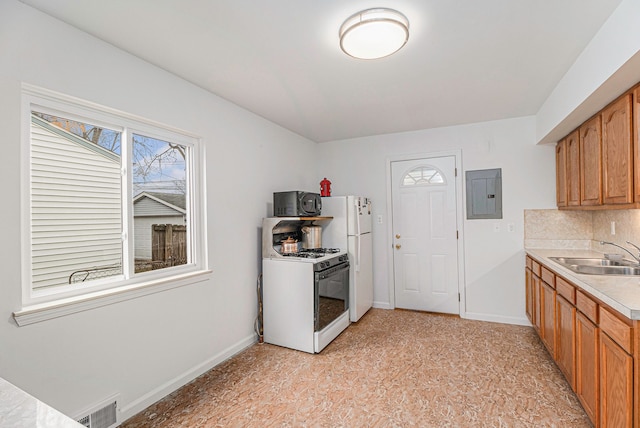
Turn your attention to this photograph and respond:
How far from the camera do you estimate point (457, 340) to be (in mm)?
3291

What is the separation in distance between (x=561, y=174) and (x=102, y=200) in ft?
13.9

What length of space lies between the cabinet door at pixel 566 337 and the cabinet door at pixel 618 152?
0.82 m

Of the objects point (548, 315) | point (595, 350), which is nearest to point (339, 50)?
point (595, 350)

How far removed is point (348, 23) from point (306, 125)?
6.99ft

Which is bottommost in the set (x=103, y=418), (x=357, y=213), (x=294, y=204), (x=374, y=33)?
(x=103, y=418)

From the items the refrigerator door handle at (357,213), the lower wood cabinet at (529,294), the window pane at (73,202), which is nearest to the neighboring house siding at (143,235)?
the window pane at (73,202)

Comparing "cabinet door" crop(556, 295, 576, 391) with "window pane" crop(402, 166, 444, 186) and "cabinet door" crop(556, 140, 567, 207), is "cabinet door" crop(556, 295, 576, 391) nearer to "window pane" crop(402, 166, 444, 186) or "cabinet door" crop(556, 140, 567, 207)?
"cabinet door" crop(556, 140, 567, 207)

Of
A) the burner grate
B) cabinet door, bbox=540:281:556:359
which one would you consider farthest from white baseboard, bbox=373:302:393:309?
cabinet door, bbox=540:281:556:359

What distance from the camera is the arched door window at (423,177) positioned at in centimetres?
412

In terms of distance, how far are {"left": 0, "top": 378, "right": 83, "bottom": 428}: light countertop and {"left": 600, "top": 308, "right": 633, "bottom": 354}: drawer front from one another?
6.98 feet

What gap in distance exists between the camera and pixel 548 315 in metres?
2.69

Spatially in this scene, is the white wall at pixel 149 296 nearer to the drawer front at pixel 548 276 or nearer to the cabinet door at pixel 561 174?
the drawer front at pixel 548 276

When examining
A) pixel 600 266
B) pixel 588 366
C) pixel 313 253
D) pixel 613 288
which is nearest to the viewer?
pixel 613 288

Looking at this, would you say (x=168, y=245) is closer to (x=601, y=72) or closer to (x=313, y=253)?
(x=313, y=253)
